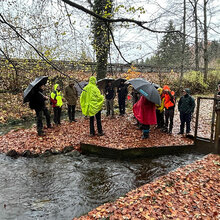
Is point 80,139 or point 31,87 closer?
point 31,87

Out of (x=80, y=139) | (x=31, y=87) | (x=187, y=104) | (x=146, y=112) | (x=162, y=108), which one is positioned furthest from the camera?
(x=162, y=108)

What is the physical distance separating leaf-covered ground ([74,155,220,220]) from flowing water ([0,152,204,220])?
0.61m

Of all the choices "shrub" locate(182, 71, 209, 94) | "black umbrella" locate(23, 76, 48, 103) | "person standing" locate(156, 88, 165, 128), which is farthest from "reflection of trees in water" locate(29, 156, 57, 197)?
"shrub" locate(182, 71, 209, 94)

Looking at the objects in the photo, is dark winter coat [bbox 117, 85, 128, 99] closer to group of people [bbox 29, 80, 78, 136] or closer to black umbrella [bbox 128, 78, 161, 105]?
group of people [bbox 29, 80, 78, 136]

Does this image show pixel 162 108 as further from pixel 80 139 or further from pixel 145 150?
pixel 80 139

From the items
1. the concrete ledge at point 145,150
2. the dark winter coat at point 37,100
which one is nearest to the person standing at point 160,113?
the concrete ledge at point 145,150

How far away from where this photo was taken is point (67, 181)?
516 cm

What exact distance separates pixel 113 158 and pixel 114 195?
2.02 m

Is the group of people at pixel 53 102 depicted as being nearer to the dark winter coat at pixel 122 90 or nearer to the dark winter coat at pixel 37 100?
the dark winter coat at pixel 37 100

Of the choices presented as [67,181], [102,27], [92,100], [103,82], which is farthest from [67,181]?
[103,82]

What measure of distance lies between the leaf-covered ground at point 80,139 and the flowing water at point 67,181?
59 centimetres

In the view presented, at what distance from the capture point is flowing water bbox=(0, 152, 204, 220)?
4.07 m

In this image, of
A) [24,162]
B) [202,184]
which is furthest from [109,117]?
[202,184]

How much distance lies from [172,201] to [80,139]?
15.5 feet
